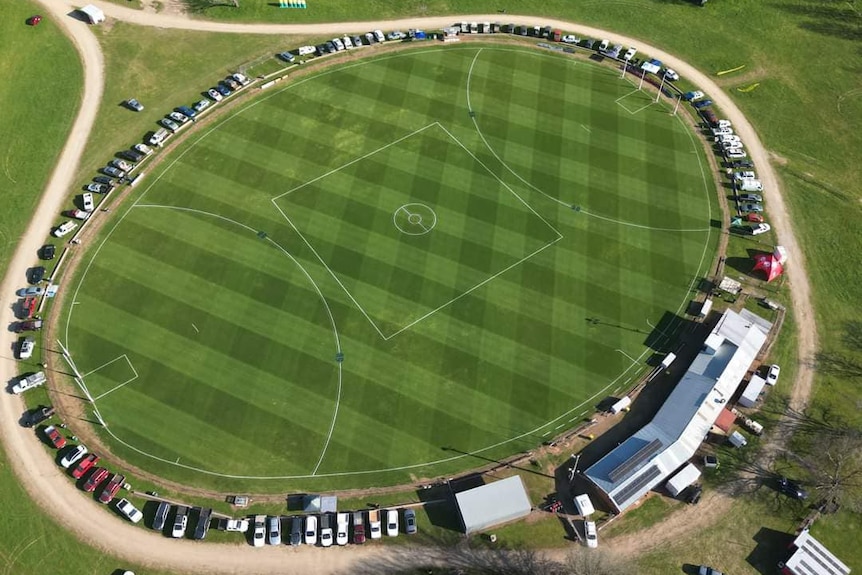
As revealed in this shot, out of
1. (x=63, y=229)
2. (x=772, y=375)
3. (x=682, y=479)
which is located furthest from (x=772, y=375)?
(x=63, y=229)

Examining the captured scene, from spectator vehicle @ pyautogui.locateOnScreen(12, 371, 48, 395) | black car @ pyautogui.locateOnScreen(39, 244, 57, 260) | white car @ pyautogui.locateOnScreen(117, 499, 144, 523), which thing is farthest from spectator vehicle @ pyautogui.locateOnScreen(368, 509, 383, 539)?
black car @ pyautogui.locateOnScreen(39, 244, 57, 260)

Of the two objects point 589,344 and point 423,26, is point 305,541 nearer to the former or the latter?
point 589,344

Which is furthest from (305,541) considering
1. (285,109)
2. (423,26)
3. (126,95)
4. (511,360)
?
(423,26)

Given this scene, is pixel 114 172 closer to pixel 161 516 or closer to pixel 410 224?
pixel 410 224

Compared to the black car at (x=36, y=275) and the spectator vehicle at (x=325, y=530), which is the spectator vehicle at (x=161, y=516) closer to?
the spectator vehicle at (x=325, y=530)

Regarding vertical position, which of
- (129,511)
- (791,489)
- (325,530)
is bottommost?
(129,511)

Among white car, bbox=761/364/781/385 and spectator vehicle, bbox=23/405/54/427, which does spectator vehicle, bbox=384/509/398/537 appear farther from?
white car, bbox=761/364/781/385

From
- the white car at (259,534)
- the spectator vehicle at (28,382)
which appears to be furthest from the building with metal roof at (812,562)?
the spectator vehicle at (28,382)
